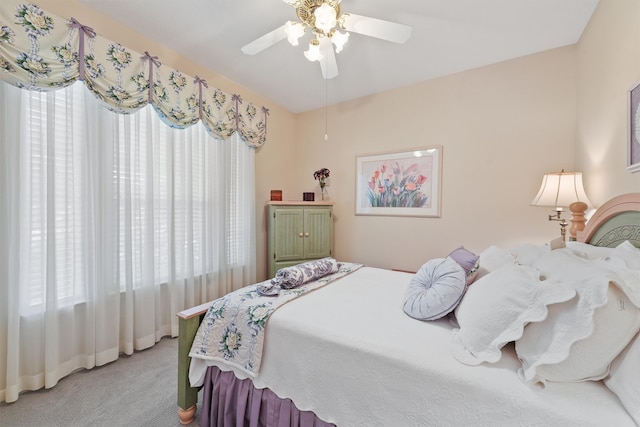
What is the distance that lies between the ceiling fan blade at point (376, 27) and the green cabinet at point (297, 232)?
1.90 metres

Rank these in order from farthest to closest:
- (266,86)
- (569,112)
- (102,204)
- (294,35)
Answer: (266,86), (569,112), (102,204), (294,35)

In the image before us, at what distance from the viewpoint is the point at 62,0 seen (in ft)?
5.63

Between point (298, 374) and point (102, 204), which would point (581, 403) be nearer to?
point (298, 374)

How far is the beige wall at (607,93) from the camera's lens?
1.32 metres

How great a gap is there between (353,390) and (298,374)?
26cm

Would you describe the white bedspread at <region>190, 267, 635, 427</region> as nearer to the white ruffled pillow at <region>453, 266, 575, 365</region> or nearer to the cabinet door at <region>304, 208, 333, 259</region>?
the white ruffled pillow at <region>453, 266, 575, 365</region>

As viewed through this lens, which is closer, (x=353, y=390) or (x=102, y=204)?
(x=353, y=390)

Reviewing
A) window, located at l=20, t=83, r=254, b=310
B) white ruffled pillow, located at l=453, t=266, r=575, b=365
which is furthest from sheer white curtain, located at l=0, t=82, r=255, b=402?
white ruffled pillow, located at l=453, t=266, r=575, b=365

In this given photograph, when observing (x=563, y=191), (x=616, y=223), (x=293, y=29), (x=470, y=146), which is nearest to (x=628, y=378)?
(x=616, y=223)

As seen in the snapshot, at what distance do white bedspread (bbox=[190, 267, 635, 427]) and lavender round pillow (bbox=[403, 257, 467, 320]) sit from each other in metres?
0.05

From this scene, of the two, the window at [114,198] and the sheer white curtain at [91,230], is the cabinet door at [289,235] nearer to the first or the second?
the window at [114,198]

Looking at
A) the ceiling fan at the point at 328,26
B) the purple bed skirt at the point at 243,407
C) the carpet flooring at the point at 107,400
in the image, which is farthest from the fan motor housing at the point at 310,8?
the carpet flooring at the point at 107,400

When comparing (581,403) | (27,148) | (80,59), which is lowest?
(581,403)

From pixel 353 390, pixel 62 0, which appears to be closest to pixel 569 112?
pixel 353 390
